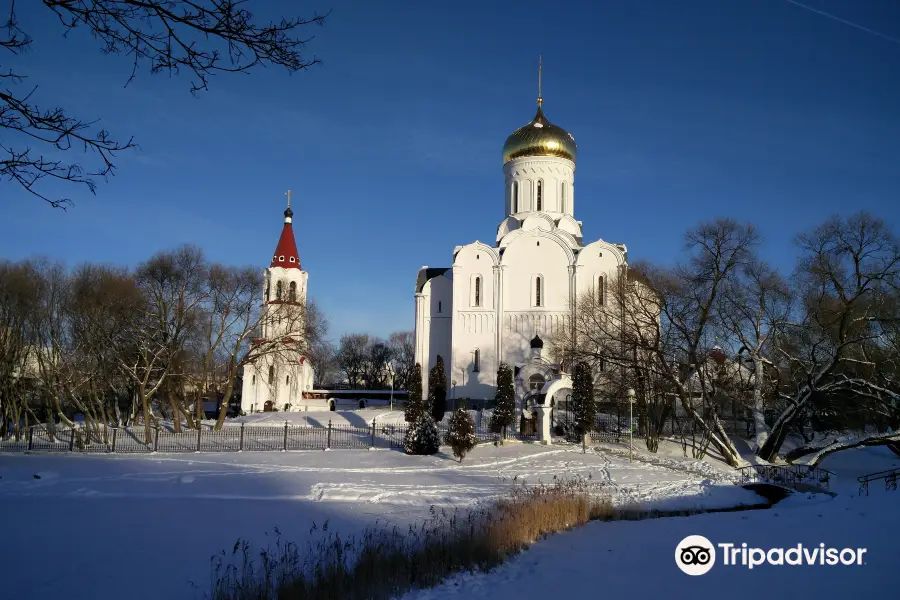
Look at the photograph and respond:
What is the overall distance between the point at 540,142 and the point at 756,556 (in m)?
35.3

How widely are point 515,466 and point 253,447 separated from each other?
9340 millimetres

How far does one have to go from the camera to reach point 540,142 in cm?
4122

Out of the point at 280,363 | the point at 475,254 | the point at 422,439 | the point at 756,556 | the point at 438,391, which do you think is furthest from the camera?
the point at 475,254

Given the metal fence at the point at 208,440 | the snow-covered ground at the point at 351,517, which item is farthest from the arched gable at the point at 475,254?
the snow-covered ground at the point at 351,517

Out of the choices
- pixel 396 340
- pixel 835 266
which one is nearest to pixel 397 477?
pixel 835 266

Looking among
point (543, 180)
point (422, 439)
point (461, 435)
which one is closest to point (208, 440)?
point (422, 439)

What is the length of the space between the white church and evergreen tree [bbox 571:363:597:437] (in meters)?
11.8

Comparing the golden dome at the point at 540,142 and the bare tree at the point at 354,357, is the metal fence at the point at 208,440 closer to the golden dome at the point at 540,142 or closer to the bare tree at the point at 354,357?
the golden dome at the point at 540,142

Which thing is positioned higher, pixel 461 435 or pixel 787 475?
pixel 461 435

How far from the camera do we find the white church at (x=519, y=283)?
38.6 metres

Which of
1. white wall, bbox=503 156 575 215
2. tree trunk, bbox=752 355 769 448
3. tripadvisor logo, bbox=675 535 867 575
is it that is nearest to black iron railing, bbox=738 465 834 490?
tree trunk, bbox=752 355 769 448

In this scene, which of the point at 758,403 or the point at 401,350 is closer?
the point at 758,403

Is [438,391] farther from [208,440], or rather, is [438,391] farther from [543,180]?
[543,180]

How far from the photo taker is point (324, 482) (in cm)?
1498
